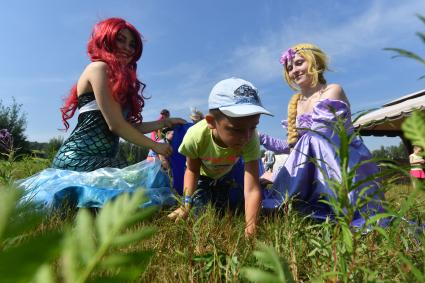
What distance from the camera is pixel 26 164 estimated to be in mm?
3287

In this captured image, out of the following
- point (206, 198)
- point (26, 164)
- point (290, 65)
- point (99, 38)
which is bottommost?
point (206, 198)

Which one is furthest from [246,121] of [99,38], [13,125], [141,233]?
[13,125]

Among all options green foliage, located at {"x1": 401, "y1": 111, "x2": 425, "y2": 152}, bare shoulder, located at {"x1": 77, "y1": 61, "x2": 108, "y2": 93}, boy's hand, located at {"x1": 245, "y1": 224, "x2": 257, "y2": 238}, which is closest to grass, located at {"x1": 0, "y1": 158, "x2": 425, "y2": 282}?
boy's hand, located at {"x1": 245, "y1": 224, "x2": 257, "y2": 238}

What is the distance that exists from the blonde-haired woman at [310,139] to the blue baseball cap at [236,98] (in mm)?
390

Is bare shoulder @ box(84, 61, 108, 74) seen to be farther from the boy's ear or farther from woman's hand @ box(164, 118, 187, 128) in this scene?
the boy's ear

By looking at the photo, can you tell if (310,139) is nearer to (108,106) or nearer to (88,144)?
(108,106)

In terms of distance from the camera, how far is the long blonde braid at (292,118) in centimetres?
369

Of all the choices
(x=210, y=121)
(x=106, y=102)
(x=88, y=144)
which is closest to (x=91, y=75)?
(x=106, y=102)

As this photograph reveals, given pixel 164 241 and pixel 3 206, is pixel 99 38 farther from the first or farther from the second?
pixel 3 206

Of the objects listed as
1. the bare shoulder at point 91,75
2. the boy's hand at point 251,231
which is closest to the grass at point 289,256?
the boy's hand at point 251,231

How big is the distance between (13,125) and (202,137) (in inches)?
1046

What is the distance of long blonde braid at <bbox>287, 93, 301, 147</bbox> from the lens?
12.1 feet

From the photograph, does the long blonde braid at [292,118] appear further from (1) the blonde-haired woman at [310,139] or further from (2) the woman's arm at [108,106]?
(2) the woman's arm at [108,106]

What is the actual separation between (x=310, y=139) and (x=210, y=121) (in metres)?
0.86
